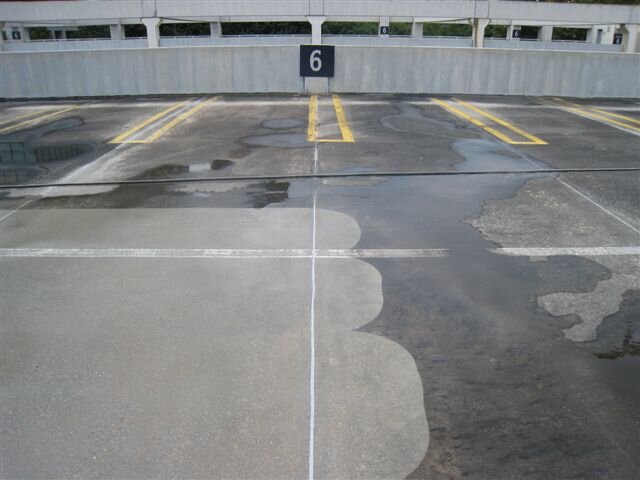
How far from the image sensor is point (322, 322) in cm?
439

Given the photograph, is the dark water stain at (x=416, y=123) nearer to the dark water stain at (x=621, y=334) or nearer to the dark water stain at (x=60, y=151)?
the dark water stain at (x=60, y=151)

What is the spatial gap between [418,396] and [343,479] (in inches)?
33.9

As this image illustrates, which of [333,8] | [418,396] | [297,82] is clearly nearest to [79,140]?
[297,82]

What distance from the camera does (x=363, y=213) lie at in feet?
22.1

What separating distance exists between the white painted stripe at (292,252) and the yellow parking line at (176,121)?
5.37 meters

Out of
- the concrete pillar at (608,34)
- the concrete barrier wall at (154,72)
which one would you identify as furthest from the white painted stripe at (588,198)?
the concrete pillar at (608,34)

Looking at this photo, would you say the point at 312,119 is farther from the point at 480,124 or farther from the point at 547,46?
the point at 547,46

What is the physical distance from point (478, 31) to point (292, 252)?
24383 millimetres

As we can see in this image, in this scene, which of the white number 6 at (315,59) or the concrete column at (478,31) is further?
the concrete column at (478,31)

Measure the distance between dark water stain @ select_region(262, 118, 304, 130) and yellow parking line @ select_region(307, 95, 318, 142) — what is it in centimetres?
31

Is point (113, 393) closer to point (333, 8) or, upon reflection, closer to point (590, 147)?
point (590, 147)

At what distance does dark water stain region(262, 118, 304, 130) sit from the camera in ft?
39.2

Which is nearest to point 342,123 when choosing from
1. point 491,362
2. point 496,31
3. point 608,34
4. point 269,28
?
point 491,362

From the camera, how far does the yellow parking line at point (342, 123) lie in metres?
10.8
